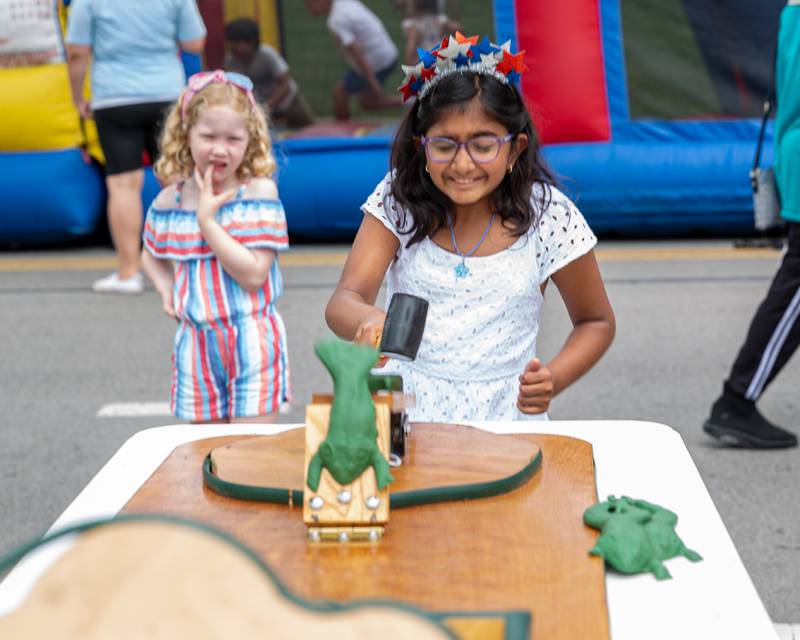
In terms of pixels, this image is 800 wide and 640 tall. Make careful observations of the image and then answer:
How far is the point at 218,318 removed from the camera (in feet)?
10.5

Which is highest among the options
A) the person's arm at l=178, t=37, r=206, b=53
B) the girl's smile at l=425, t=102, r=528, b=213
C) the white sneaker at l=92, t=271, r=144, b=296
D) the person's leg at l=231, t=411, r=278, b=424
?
the girl's smile at l=425, t=102, r=528, b=213

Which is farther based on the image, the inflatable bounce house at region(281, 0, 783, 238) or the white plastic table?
the inflatable bounce house at region(281, 0, 783, 238)

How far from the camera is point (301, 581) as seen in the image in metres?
1.35

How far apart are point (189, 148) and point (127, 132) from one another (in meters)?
3.60

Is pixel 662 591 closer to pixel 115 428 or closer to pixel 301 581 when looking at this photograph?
pixel 301 581

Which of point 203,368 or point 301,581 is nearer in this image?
point 301,581

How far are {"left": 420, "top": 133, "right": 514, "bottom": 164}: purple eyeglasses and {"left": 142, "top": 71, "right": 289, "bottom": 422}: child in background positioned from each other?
98cm

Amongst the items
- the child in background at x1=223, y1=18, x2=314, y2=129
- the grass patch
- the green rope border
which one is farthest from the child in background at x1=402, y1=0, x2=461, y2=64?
the green rope border

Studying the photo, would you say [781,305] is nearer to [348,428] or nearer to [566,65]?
[348,428]

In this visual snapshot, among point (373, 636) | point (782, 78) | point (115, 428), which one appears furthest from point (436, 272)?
point (115, 428)

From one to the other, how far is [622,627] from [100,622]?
632mm

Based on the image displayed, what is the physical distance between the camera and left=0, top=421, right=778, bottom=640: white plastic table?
1.31 metres

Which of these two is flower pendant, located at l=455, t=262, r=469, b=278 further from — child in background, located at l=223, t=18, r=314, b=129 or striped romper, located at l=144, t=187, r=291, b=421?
child in background, located at l=223, t=18, r=314, b=129

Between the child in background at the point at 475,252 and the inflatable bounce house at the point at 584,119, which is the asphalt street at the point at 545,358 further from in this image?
the child in background at the point at 475,252
